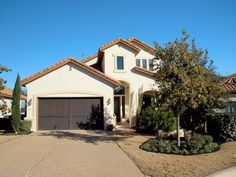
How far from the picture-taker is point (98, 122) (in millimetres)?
18719

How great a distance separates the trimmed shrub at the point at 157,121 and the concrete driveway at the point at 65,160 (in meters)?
5.20

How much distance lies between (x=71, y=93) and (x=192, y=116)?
9.14m

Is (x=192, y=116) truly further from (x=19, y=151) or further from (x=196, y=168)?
(x=19, y=151)

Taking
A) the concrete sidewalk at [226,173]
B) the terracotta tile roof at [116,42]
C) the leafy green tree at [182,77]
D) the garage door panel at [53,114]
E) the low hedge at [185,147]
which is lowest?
the concrete sidewalk at [226,173]

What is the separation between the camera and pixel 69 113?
18.5 metres

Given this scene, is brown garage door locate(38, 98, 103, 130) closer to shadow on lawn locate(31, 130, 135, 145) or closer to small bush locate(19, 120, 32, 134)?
small bush locate(19, 120, 32, 134)

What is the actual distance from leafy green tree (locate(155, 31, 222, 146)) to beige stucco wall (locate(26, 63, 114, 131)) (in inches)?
295

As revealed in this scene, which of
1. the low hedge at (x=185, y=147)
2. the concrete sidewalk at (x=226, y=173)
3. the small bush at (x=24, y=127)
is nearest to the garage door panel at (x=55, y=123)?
the small bush at (x=24, y=127)

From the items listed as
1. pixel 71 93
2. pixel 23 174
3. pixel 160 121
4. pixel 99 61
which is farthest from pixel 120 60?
pixel 23 174

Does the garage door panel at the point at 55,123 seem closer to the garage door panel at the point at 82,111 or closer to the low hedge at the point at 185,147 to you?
the garage door panel at the point at 82,111

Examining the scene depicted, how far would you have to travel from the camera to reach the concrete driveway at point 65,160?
7.29 meters

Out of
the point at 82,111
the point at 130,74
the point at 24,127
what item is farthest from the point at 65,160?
the point at 130,74

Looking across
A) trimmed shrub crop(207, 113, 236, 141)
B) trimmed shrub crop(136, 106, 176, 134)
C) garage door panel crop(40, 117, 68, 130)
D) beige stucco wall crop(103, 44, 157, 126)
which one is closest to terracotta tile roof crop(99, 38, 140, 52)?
beige stucco wall crop(103, 44, 157, 126)

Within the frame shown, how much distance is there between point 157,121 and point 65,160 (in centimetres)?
904
